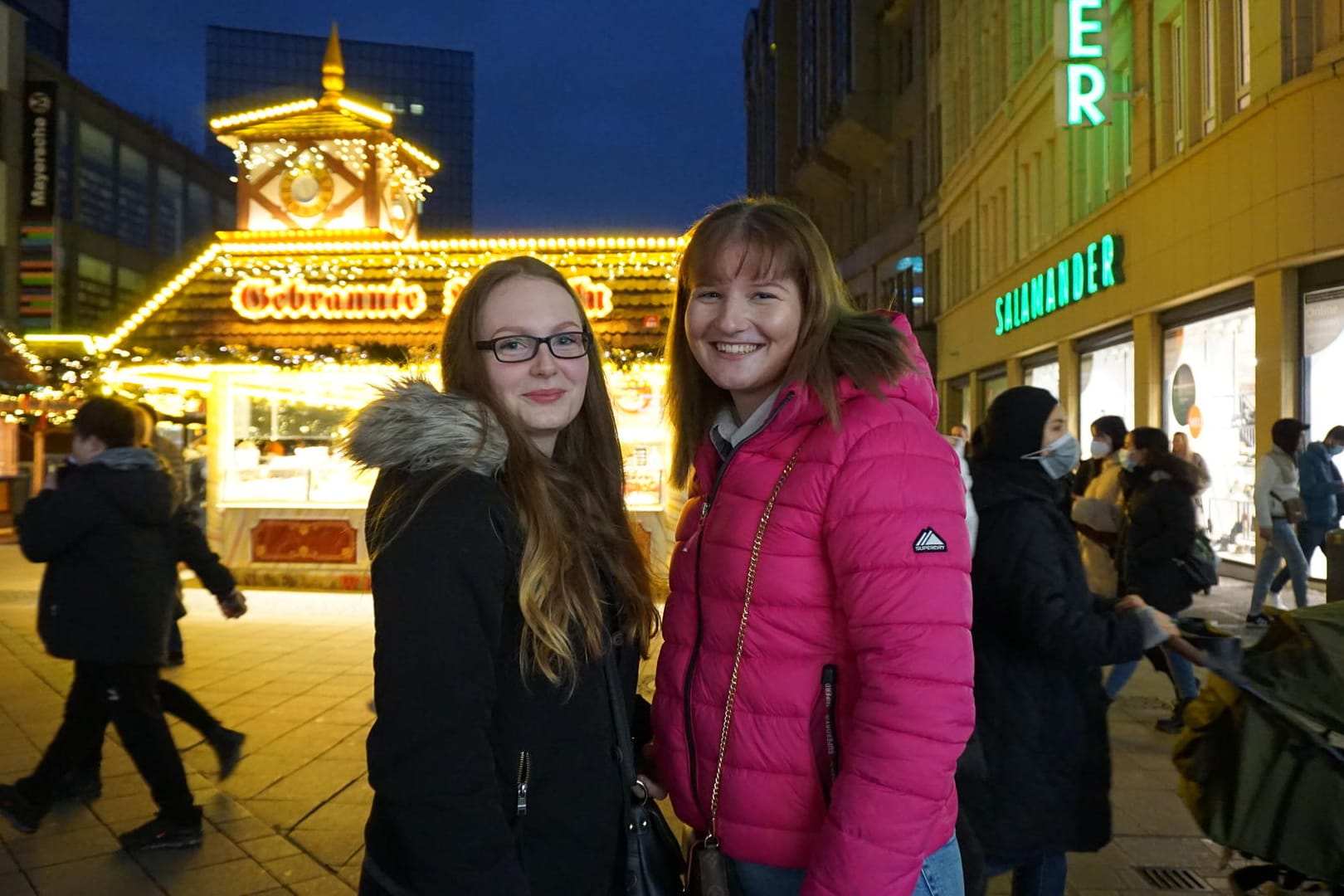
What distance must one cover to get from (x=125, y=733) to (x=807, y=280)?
12.9 ft

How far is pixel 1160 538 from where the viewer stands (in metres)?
5.95

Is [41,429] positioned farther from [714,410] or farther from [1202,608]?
[714,410]

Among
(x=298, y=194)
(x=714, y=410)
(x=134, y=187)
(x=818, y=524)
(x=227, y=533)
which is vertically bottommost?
(x=227, y=533)

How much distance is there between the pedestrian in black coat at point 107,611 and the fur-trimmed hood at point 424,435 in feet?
10.6

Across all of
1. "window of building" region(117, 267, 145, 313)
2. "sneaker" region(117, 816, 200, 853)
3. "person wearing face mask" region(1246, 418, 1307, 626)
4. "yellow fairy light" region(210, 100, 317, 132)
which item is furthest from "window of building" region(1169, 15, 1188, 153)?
"window of building" region(117, 267, 145, 313)

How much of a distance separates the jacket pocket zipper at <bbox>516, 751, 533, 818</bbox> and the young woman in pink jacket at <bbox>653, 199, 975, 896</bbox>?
13.1 inches

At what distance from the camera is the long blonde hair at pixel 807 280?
6.27ft

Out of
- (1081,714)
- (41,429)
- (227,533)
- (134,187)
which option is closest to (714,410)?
(1081,714)

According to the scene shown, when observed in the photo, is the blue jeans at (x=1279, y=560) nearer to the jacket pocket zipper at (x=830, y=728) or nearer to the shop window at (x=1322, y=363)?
the shop window at (x=1322, y=363)

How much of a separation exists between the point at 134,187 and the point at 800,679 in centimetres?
4223

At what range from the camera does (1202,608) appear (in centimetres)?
1059

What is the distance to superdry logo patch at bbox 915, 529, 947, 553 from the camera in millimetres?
1742

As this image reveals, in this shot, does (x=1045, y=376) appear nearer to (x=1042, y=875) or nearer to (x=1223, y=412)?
(x=1223, y=412)

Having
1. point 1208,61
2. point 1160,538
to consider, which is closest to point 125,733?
point 1160,538
